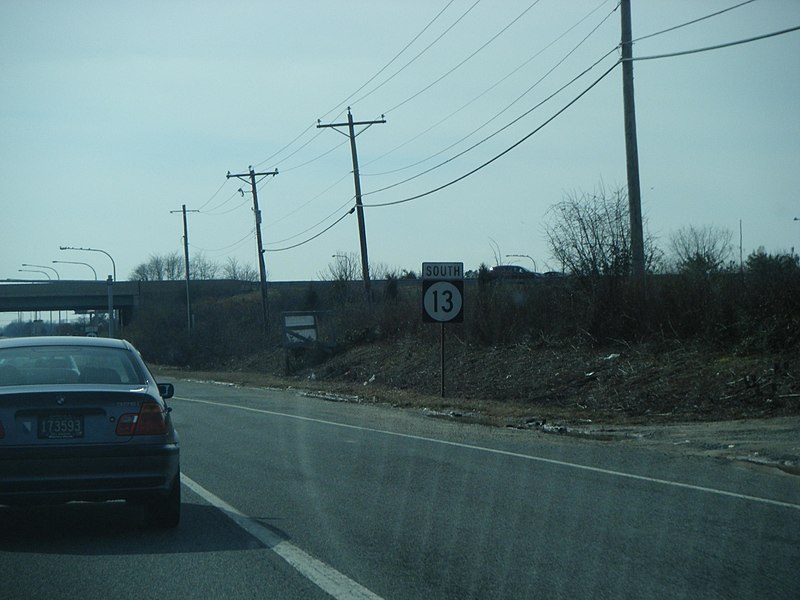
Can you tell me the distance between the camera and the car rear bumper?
25.3 ft

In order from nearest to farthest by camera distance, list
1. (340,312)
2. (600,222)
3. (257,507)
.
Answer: (257,507) → (600,222) → (340,312)

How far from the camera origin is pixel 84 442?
7902 mm

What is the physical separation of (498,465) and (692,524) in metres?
3.94

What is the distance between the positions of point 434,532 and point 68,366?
3726mm

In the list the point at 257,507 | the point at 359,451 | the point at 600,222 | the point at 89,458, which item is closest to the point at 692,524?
the point at 257,507

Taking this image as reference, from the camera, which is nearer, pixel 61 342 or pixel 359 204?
pixel 61 342

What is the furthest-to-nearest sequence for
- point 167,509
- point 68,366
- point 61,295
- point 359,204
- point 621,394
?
point 61,295 → point 359,204 → point 621,394 → point 68,366 → point 167,509

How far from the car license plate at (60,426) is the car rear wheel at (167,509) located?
1.02 meters

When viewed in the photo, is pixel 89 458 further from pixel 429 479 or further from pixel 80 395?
pixel 429 479

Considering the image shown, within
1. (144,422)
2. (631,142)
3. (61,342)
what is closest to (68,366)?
(61,342)

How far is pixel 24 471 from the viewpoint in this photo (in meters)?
7.72

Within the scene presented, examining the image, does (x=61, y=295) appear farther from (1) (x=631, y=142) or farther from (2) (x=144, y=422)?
(2) (x=144, y=422)

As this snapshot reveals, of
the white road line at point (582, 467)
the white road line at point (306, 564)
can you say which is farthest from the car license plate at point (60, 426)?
the white road line at point (582, 467)

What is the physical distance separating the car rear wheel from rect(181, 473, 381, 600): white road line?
1.93 ft
